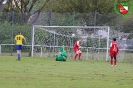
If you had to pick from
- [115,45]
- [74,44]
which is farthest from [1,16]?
[115,45]

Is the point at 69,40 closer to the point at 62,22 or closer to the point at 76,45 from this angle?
the point at 62,22

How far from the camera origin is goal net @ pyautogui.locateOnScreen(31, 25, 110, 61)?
37.2 meters

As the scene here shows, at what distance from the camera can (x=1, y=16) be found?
1631 inches

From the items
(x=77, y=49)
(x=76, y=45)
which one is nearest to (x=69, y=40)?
(x=76, y=45)

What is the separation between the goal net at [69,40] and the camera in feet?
122

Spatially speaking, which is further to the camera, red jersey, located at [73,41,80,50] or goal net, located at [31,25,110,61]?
goal net, located at [31,25,110,61]

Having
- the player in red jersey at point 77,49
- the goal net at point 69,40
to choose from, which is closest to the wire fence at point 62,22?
the goal net at point 69,40

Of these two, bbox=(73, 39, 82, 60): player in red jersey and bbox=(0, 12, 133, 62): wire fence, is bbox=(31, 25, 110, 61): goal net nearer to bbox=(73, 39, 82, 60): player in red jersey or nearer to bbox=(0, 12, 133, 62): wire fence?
bbox=(0, 12, 133, 62): wire fence

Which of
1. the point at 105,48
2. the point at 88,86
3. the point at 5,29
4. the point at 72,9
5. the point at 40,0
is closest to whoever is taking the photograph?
the point at 88,86

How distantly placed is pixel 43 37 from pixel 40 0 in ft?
70.9

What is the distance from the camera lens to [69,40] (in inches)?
1506

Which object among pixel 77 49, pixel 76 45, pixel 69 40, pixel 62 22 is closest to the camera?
pixel 77 49

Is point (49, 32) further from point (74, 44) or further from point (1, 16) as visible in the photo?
point (1, 16)

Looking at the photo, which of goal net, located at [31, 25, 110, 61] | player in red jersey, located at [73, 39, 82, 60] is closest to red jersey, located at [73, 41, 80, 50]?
player in red jersey, located at [73, 39, 82, 60]
